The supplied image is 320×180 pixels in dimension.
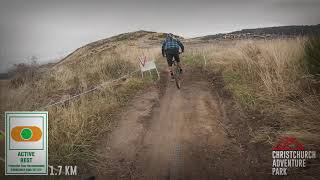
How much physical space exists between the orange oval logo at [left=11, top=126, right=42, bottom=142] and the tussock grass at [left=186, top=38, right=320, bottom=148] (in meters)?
3.06

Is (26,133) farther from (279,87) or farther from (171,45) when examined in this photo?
(171,45)

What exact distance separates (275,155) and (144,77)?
6.24m

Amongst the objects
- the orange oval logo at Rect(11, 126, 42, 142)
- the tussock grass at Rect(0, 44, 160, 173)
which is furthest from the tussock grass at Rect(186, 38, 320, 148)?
the orange oval logo at Rect(11, 126, 42, 142)

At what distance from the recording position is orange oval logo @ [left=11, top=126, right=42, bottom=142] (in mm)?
5246

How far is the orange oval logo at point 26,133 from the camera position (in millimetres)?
5246

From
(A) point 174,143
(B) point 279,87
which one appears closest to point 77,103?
(A) point 174,143

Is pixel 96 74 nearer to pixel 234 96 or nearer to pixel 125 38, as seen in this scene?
pixel 234 96

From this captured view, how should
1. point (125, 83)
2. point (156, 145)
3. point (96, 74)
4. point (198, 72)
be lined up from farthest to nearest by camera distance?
point (198, 72) < point (96, 74) < point (125, 83) < point (156, 145)

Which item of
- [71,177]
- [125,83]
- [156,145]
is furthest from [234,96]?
[71,177]

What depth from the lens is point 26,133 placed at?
17.3ft

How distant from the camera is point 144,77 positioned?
10.9 meters

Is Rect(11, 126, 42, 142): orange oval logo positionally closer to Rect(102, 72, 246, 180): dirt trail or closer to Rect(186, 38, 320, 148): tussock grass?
Rect(102, 72, 246, 180): dirt trail

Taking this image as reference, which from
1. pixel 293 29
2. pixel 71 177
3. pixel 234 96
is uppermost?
pixel 293 29

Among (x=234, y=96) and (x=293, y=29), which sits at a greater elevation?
(x=293, y=29)
